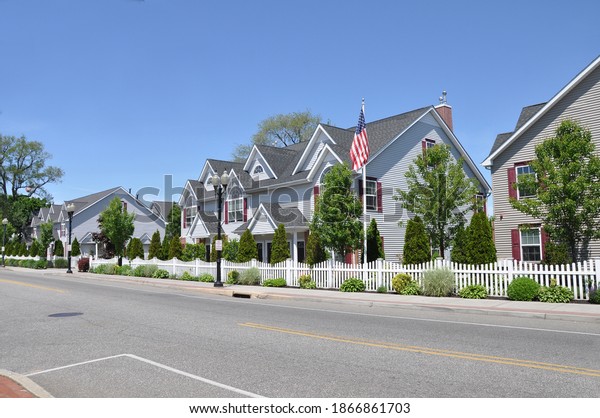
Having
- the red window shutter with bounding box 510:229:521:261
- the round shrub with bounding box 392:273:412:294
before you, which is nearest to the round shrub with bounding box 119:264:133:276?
the round shrub with bounding box 392:273:412:294

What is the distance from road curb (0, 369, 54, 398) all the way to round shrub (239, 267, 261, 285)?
18.2 metres

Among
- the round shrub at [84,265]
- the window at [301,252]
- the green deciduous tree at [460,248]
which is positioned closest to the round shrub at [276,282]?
the window at [301,252]

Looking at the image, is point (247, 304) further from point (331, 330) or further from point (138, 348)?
point (138, 348)

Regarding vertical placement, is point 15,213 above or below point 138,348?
above

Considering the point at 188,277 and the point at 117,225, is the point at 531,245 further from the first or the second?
the point at 117,225

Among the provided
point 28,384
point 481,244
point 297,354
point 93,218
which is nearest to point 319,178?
point 481,244

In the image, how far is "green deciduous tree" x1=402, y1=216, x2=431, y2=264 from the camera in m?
21.2

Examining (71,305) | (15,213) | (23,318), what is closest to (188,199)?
(71,305)

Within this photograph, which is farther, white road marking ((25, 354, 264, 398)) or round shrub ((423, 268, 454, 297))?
round shrub ((423, 268, 454, 297))

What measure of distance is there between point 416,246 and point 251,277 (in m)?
8.63

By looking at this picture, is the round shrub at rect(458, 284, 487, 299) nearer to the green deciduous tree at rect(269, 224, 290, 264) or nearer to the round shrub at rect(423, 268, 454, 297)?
the round shrub at rect(423, 268, 454, 297)

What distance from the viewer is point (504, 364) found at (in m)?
7.43

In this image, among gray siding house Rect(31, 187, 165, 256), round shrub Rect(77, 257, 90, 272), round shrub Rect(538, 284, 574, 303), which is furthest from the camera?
gray siding house Rect(31, 187, 165, 256)

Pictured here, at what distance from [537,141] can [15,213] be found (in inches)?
3275
